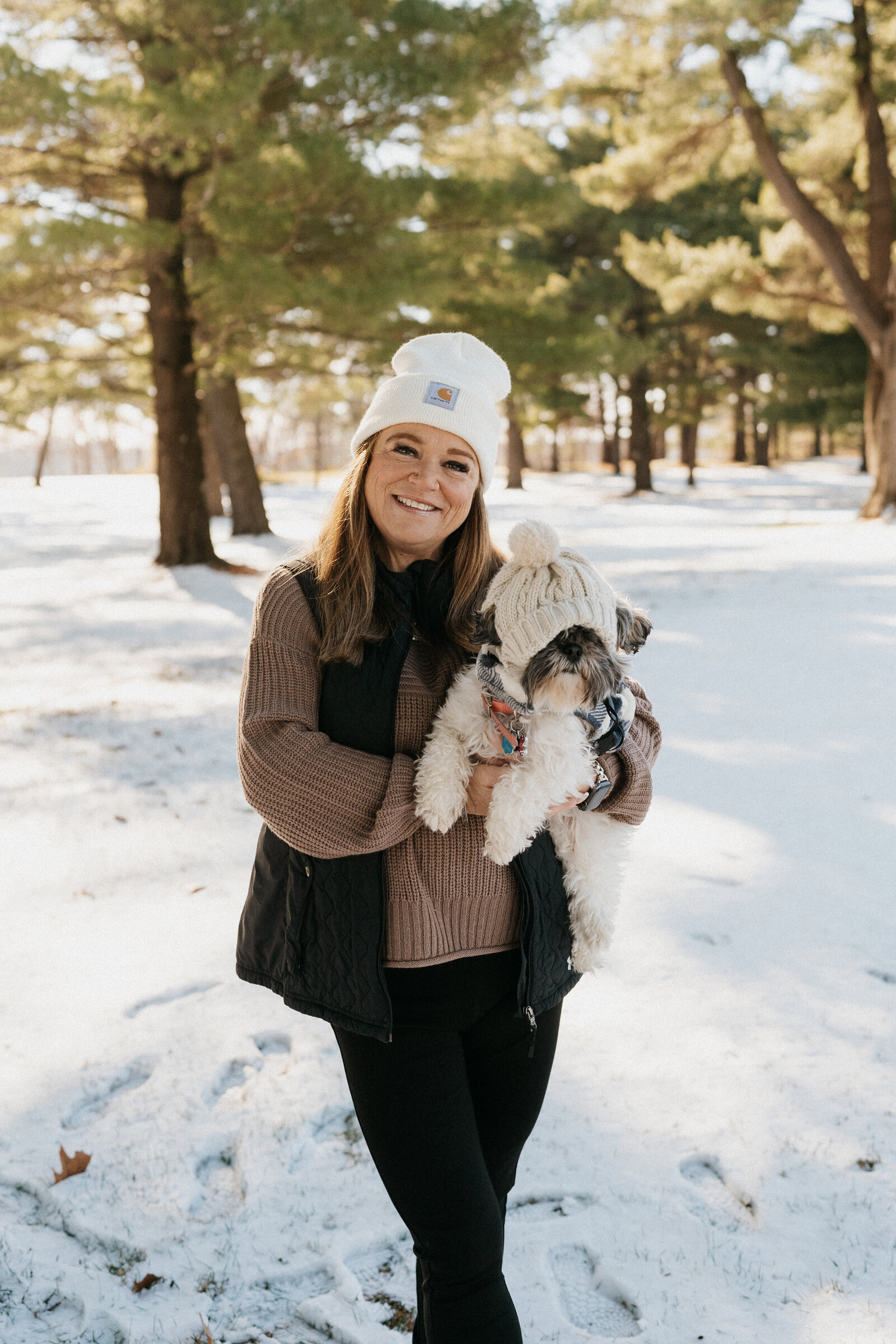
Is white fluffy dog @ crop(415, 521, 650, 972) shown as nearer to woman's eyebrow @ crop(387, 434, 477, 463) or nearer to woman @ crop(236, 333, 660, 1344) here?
woman @ crop(236, 333, 660, 1344)

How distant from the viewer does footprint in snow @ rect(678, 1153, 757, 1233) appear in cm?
223

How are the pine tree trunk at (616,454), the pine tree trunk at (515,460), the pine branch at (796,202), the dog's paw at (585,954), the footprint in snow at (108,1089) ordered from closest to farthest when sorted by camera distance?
the dog's paw at (585,954) < the footprint in snow at (108,1089) < the pine branch at (796,202) < the pine tree trunk at (515,460) < the pine tree trunk at (616,454)

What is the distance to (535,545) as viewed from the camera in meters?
1.52

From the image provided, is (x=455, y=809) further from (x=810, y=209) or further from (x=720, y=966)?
(x=810, y=209)

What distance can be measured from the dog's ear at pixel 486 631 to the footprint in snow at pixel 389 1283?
1.45m

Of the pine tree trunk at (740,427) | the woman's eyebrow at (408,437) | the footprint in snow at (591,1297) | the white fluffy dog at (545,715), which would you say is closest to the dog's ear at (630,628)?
the white fluffy dog at (545,715)

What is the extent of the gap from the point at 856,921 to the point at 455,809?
101 inches

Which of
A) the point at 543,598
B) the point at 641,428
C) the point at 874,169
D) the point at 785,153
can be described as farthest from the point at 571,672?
the point at 641,428

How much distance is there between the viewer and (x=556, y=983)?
5.62 feet

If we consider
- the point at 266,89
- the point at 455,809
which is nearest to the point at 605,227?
the point at 266,89

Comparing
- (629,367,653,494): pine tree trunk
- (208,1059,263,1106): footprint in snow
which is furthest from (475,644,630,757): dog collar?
(629,367,653,494): pine tree trunk

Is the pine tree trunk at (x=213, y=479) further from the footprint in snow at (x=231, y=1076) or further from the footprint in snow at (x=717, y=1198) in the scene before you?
the footprint in snow at (x=717, y=1198)

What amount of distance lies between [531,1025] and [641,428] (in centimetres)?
2543

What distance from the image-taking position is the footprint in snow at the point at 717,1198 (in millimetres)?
2229
